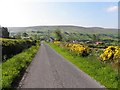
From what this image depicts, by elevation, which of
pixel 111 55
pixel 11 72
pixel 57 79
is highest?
pixel 111 55

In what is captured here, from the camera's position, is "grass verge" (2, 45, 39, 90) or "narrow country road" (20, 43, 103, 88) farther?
"narrow country road" (20, 43, 103, 88)

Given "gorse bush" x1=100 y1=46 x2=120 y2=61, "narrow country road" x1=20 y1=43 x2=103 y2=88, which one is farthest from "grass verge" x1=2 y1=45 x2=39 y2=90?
"gorse bush" x1=100 y1=46 x2=120 y2=61

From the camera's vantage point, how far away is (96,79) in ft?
55.1

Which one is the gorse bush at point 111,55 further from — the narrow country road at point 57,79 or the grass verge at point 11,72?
the grass verge at point 11,72

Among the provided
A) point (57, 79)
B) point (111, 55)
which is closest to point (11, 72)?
point (57, 79)

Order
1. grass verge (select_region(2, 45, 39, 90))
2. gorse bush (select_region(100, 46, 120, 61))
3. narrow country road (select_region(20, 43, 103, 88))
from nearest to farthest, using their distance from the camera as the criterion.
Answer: grass verge (select_region(2, 45, 39, 90))
narrow country road (select_region(20, 43, 103, 88))
gorse bush (select_region(100, 46, 120, 61))

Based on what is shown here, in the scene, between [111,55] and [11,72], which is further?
[111,55]

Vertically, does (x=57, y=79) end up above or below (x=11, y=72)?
below

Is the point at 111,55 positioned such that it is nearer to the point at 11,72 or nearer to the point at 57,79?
the point at 57,79

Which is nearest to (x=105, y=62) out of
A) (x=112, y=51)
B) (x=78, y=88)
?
(x=112, y=51)

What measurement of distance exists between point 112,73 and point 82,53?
1903 cm

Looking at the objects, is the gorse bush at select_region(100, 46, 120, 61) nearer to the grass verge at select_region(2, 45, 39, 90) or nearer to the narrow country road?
the narrow country road

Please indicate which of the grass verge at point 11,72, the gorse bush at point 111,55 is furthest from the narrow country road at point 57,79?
the gorse bush at point 111,55

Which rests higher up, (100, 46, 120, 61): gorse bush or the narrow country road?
(100, 46, 120, 61): gorse bush
